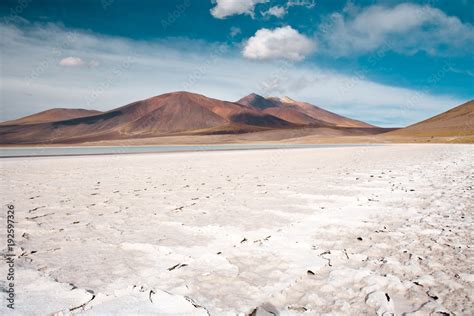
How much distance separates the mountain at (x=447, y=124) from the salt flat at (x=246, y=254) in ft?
395

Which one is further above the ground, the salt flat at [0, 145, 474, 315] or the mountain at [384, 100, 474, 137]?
the mountain at [384, 100, 474, 137]

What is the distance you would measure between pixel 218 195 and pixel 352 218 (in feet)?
10.6

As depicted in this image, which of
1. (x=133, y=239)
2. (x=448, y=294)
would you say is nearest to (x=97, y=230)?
(x=133, y=239)

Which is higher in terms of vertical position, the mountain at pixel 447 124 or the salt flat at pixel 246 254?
the mountain at pixel 447 124

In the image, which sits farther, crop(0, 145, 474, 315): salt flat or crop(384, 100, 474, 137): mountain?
crop(384, 100, 474, 137): mountain

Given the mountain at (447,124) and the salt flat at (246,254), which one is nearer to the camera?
the salt flat at (246,254)

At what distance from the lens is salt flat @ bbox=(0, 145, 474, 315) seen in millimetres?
2463

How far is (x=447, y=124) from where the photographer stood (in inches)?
4815

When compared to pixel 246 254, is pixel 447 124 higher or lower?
higher

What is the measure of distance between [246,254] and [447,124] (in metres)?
148

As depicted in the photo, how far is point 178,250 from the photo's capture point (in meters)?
3.63

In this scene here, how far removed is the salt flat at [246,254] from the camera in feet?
8.08

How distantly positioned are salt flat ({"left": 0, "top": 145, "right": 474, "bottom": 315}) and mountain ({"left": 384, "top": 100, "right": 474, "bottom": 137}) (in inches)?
4746

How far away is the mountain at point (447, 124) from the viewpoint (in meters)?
110
